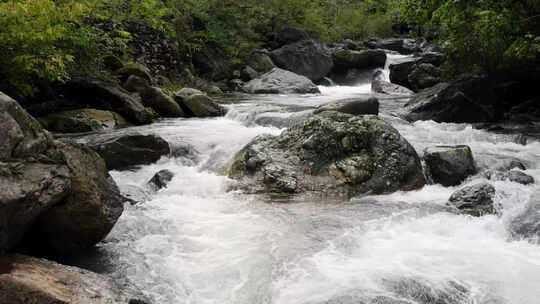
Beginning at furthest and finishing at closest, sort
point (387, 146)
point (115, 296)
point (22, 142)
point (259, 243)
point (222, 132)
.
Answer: point (222, 132), point (387, 146), point (259, 243), point (22, 142), point (115, 296)

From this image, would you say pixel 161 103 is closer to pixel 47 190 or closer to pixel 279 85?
pixel 279 85

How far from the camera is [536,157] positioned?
8688mm

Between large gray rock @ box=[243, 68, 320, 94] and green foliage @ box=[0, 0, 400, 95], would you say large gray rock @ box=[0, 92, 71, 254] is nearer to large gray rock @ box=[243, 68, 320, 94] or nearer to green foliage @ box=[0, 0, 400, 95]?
green foliage @ box=[0, 0, 400, 95]

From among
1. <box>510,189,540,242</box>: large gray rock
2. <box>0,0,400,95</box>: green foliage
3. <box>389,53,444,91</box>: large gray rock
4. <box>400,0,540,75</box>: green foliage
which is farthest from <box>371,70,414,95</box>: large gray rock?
<box>510,189,540,242</box>: large gray rock

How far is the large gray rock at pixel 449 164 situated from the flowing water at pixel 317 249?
0.78ft

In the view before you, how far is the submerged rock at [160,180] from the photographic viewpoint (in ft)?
23.1

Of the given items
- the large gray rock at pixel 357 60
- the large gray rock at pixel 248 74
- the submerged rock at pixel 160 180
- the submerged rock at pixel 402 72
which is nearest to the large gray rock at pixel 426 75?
the submerged rock at pixel 402 72

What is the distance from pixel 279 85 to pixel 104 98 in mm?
9149

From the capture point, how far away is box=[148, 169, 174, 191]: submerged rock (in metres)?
7.03

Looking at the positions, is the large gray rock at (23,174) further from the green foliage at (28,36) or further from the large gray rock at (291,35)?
the large gray rock at (291,35)

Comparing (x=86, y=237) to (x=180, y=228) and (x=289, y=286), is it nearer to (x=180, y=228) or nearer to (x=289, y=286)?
(x=180, y=228)

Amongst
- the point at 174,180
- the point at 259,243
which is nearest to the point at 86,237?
the point at 259,243

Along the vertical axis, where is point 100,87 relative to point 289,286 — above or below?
above

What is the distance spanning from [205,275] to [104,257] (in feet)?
3.83
